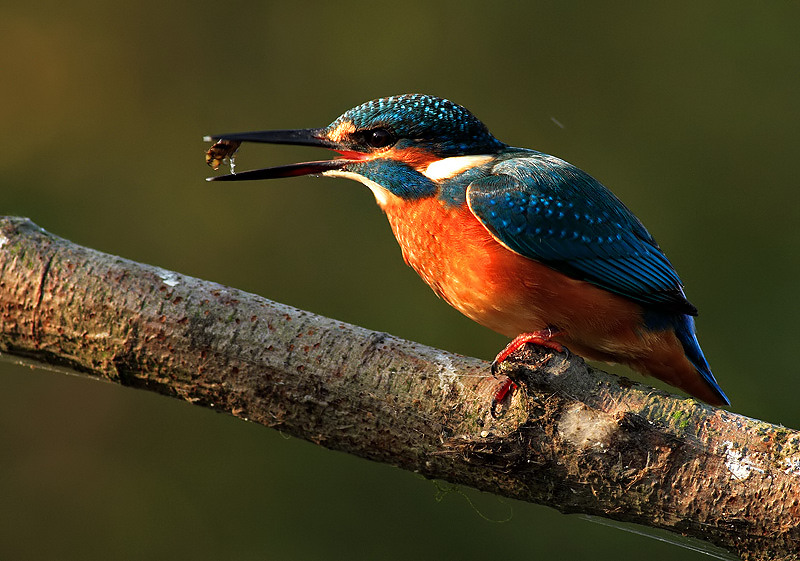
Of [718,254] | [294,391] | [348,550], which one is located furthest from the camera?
[718,254]

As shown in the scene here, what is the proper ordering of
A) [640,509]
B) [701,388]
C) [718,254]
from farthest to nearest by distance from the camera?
[718,254], [701,388], [640,509]

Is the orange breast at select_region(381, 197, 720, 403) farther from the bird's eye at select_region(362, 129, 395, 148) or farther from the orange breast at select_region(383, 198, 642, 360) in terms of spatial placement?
the bird's eye at select_region(362, 129, 395, 148)

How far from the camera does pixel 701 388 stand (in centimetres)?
282

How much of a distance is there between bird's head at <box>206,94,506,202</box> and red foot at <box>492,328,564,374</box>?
0.61m

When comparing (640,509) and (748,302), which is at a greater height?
(640,509)

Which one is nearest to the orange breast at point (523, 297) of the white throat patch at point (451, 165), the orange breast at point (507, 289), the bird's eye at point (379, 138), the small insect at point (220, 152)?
the orange breast at point (507, 289)

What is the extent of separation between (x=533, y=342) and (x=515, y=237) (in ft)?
1.18

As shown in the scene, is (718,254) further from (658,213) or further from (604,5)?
(604,5)

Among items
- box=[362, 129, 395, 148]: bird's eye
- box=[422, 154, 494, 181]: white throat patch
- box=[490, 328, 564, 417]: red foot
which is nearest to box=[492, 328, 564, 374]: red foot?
box=[490, 328, 564, 417]: red foot

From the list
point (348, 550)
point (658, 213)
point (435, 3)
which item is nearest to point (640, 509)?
point (348, 550)

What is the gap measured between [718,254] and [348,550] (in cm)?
238

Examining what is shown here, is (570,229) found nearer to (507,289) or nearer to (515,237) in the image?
(515,237)

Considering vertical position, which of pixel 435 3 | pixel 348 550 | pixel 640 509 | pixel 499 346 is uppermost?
pixel 435 3

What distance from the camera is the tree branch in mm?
1952
